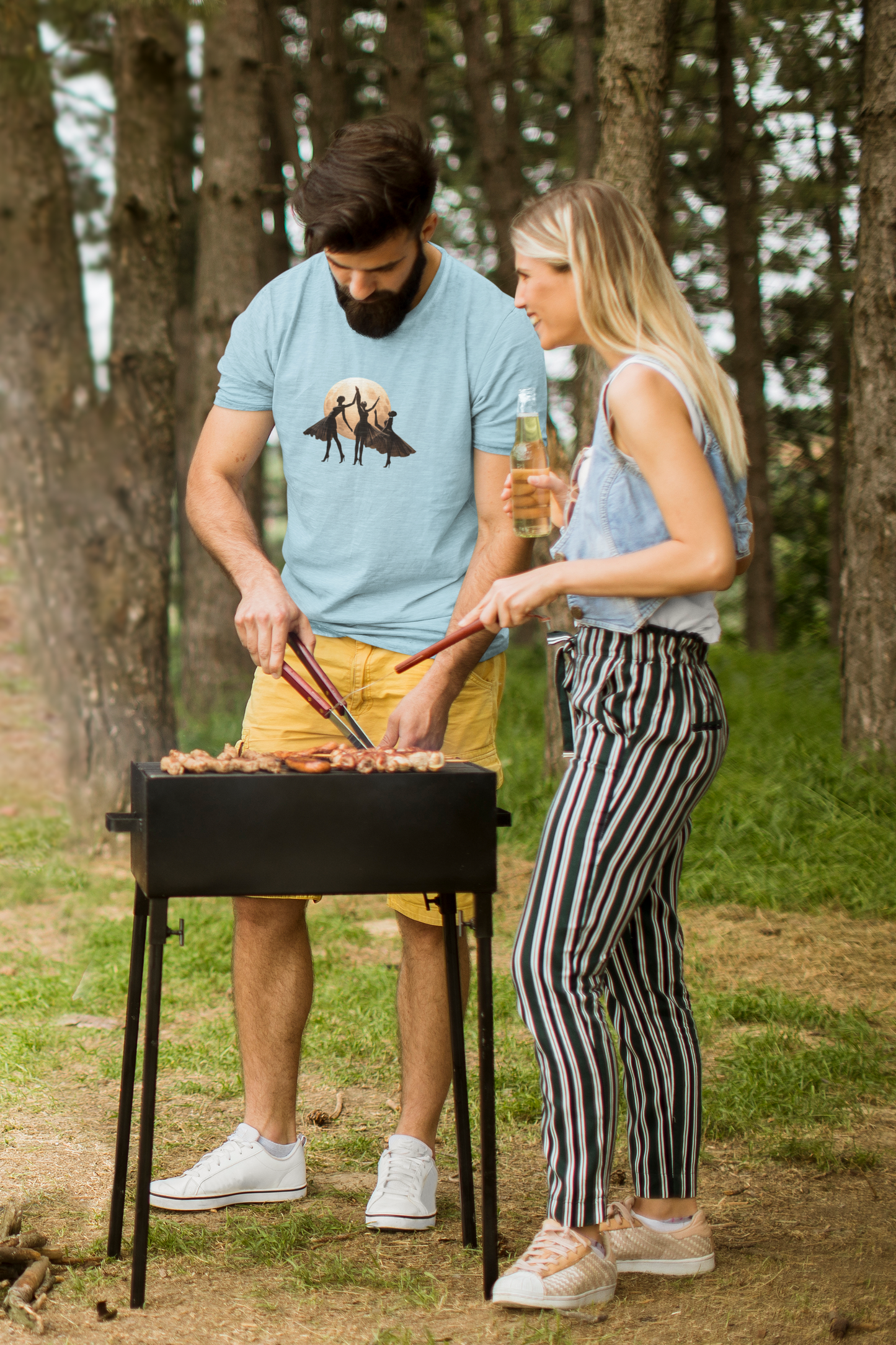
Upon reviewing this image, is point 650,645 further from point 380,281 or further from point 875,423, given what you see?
point 875,423

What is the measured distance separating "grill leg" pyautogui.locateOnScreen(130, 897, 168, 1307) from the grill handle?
0.15 m

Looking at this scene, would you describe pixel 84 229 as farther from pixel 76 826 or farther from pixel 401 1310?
pixel 401 1310

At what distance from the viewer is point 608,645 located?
250cm

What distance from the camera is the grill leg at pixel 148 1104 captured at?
2492mm

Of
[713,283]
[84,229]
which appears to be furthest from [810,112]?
[84,229]

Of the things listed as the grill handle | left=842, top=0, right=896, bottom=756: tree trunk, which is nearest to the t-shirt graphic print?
the grill handle

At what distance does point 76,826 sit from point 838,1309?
476 cm

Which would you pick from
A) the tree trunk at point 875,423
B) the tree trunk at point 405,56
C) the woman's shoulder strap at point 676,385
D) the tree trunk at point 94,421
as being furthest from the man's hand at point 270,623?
the tree trunk at point 405,56

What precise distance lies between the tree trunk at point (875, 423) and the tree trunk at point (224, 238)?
3719 millimetres

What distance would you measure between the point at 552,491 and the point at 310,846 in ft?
2.75

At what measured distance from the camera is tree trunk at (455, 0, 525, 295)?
34.0 ft

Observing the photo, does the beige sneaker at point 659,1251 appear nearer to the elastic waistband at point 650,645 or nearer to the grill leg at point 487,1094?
the grill leg at point 487,1094

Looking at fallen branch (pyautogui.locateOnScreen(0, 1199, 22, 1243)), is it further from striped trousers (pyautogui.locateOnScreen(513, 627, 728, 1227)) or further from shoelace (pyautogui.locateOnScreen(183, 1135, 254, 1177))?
striped trousers (pyautogui.locateOnScreen(513, 627, 728, 1227))

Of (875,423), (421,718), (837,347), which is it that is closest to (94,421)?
(875,423)
